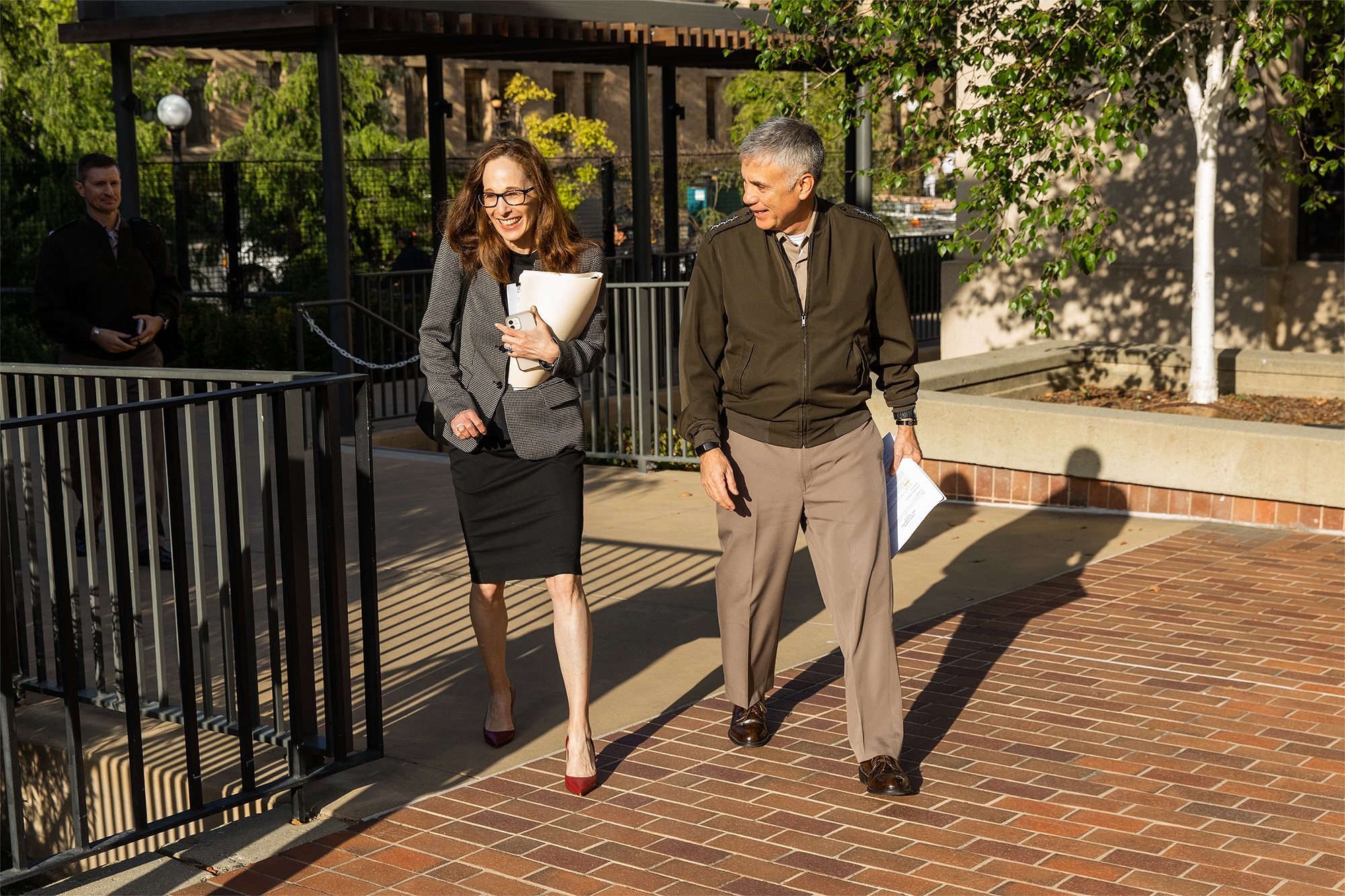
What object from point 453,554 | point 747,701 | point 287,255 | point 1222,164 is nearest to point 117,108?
point 287,255

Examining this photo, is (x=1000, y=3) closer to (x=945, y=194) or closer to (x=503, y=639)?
(x=945, y=194)

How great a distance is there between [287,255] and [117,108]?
6309mm

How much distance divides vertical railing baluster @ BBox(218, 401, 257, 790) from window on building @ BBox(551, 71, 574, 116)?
1953 inches

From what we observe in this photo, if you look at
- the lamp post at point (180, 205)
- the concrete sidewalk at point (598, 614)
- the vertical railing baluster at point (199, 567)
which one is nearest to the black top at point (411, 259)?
the lamp post at point (180, 205)

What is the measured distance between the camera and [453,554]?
7340mm

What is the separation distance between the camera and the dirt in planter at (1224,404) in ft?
30.4

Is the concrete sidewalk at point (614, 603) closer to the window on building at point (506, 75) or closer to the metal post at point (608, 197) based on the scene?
the metal post at point (608, 197)

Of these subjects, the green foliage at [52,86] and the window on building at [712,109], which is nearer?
the green foliage at [52,86]

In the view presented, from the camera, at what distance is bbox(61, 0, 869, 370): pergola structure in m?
11.5

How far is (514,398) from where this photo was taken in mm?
4285

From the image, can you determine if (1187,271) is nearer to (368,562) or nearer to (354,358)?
(354,358)

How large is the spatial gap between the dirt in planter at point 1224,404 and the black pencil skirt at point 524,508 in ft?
17.2

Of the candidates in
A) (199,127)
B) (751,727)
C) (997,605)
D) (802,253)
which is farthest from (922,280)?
(199,127)

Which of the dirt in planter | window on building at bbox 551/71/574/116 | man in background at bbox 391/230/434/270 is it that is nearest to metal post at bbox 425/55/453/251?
man in background at bbox 391/230/434/270
